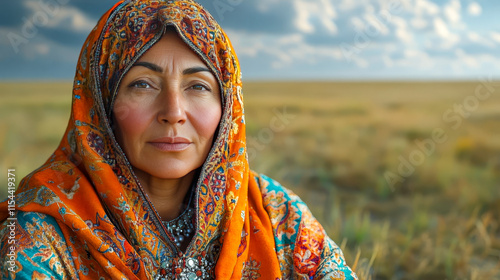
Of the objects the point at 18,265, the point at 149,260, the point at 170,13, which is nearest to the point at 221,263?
the point at 149,260

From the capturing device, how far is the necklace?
2.23 meters

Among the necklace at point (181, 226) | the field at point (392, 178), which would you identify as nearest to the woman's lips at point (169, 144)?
the necklace at point (181, 226)

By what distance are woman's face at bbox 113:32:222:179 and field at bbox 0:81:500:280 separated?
1.43 meters

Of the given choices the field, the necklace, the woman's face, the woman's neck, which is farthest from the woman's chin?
the field

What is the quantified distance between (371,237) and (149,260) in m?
3.15

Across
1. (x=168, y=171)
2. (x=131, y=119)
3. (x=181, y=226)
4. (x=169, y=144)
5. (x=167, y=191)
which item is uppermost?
(x=131, y=119)

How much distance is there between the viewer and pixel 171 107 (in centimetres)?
202

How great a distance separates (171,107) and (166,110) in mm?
27

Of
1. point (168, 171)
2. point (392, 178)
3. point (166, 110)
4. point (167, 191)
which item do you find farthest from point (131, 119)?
point (392, 178)

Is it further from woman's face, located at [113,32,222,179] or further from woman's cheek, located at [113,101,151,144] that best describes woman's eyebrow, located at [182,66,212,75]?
woman's cheek, located at [113,101,151,144]

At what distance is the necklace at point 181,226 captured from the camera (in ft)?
7.33

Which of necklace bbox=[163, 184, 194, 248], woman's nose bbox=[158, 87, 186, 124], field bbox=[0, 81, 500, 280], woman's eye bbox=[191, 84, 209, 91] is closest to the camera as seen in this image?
woman's nose bbox=[158, 87, 186, 124]

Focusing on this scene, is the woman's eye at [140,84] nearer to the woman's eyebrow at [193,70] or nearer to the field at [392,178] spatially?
the woman's eyebrow at [193,70]

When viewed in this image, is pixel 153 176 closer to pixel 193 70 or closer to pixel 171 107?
pixel 171 107
